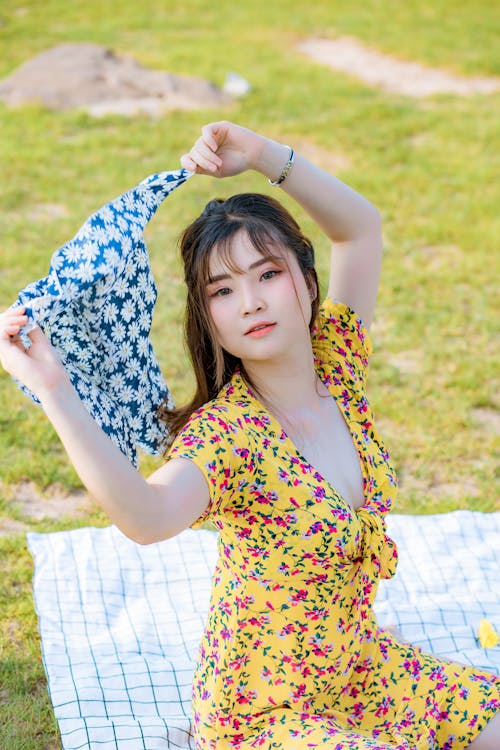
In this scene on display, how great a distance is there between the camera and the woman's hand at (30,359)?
2.08 metres

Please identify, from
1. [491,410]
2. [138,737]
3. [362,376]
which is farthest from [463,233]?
[138,737]

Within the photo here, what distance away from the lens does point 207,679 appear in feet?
9.10

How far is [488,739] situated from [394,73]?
976 cm

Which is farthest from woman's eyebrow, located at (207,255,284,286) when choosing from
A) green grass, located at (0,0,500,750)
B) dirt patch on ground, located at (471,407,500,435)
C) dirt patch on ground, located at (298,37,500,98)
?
dirt patch on ground, located at (298,37,500,98)

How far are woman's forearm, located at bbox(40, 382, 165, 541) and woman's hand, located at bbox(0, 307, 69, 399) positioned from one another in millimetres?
22

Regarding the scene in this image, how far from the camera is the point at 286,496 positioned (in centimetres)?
254

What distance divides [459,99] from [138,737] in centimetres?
882

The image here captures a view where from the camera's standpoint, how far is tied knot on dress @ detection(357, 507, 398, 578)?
2.69 meters

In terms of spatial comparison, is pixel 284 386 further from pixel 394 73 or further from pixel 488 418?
pixel 394 73

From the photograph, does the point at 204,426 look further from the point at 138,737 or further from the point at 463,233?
the point at 463,233

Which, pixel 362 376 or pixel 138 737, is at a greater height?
pixel 362 376

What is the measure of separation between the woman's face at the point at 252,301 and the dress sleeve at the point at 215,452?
0.21 metres

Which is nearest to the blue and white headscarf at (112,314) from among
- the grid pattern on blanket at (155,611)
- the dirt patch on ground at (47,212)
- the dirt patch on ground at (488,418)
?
the grid pattern on blanket at (155,611)

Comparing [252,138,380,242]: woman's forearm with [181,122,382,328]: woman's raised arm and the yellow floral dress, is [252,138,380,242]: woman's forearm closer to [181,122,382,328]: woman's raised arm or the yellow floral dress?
[181,122,382,328]: woman's raised arm
